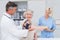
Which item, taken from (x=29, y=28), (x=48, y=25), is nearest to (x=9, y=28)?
(x=29, y=28)

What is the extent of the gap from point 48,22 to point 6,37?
1179 millimetres

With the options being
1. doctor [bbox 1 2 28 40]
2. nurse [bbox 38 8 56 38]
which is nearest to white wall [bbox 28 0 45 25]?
nurse [bbox 38 8 56 38]

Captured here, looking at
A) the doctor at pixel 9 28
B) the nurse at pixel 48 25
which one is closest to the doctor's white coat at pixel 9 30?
the doctor at pixel 9 28

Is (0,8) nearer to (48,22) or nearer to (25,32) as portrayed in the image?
(48,22)

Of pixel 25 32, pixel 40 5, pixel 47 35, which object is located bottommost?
pixel 47 35

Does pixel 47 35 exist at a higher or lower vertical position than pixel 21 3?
lower

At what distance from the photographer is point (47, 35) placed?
293 centimetres

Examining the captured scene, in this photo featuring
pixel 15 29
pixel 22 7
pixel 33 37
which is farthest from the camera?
pixel 22 7

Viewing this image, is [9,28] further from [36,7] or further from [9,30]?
[36,7]

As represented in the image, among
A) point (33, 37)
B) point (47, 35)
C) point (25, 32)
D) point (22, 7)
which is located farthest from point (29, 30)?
point (22, 7)

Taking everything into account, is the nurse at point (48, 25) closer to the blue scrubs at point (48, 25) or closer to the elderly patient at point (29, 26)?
the blue scrubs at point (48, 25)

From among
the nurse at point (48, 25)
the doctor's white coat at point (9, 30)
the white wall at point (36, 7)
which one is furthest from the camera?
the white wall at point (36, 7)

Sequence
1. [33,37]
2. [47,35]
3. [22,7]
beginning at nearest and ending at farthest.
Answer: [33,37], [47,35], [22,7]

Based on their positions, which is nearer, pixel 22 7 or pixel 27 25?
pixel 27 25
